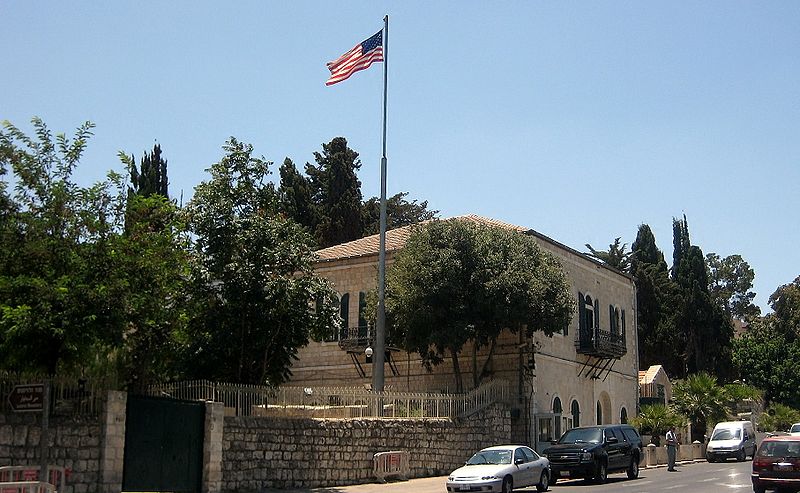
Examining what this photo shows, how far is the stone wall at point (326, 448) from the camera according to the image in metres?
22.3

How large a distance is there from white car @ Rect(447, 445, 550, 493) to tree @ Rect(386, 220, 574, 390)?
8.32 m

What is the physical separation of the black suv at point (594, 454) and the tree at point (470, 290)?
564 centimetres

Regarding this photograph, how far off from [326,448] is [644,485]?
923 centimetres

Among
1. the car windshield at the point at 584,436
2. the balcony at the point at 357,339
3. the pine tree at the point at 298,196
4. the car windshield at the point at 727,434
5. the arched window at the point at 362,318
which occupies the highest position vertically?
the pine tree at the point at 298,196

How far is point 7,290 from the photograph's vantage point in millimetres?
17344

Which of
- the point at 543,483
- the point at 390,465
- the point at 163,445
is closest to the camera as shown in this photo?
the point at 163,445

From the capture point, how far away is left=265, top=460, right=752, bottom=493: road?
23.7 meters

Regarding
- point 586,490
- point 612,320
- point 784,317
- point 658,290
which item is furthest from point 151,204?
point 784,317

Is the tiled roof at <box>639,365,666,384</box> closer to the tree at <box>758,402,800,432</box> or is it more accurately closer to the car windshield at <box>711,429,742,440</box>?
the tree at <box>758,402,800,432</box>

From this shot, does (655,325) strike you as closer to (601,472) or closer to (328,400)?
(601,472)

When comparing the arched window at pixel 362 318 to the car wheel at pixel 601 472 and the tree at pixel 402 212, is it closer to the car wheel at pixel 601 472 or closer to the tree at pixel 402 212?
the car wheel at pixel 601 472

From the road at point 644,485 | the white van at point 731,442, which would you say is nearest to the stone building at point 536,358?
the white van at point 731,442

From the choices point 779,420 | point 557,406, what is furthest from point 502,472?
point 779,420

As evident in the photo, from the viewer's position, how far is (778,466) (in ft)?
69.5
